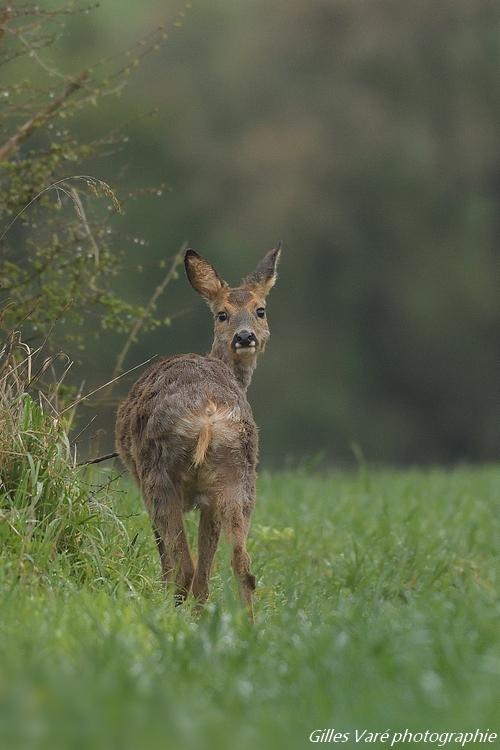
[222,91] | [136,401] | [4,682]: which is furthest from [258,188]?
[4,682]

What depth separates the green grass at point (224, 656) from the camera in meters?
3.40

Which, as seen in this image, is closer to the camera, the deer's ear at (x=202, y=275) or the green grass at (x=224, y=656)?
the green grass at (x=224, y=656)

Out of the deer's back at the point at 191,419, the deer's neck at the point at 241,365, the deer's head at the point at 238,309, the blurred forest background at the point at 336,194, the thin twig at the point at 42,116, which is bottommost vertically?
the blurred forest background at the point at 336,194

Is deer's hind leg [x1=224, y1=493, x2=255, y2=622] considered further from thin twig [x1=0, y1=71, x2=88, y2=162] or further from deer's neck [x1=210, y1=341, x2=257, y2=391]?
thin twig [x1=0, y1=71, x2=88, y2=162]

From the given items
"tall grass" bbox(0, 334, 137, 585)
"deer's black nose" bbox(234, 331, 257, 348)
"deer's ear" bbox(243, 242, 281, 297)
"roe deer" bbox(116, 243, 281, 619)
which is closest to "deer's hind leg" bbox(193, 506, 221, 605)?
"roe deer" bbox(116, 243, 281, 619)

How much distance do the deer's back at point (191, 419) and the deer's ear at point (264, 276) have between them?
6.48ft

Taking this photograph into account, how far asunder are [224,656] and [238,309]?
4385 millimetres

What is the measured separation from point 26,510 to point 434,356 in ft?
81.2

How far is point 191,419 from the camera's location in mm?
6672

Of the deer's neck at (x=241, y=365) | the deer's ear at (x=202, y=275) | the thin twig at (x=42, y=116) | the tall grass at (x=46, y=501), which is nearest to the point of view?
the tall grass at (x=46, y=501)

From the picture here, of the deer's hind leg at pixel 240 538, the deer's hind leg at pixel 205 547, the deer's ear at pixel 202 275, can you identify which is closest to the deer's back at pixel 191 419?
the deer's hind leg at pixel 240 538

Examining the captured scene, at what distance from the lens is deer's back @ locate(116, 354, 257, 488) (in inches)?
263

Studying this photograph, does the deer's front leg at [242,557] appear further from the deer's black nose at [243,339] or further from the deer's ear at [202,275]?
the deer's ear at [202,275]

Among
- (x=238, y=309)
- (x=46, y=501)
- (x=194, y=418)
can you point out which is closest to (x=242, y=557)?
(x=194, y=418)
